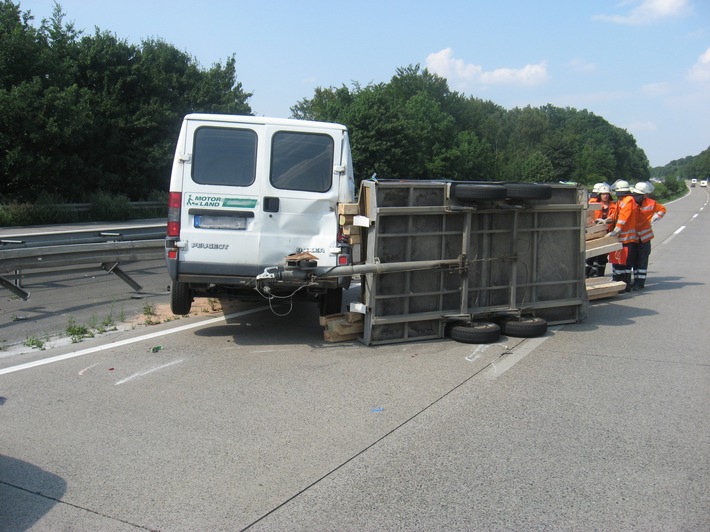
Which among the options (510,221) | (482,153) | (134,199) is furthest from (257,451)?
(482,153)

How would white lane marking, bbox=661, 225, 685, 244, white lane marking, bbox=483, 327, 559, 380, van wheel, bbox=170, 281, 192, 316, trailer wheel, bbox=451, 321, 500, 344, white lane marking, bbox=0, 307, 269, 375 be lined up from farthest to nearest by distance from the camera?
white lane marking, bbox=661, 225, 685, 244
van wheel, bbox=170, 281, 192, 316
trailer wheel, bbox=451, 321, 500, 344
white lane marking, bbox=483, 327, 559, 380
white lane marking, bbox=0, 307, 269, 375

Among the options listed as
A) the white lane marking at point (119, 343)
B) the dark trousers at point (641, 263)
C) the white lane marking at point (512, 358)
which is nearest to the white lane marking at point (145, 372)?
the white lane marking at point (119, 343)

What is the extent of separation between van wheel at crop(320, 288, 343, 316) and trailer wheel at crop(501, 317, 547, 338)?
2.04 metres

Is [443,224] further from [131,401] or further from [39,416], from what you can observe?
[39,416]

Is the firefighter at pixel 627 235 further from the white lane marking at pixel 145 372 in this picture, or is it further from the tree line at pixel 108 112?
the tree line at pixel 108 112

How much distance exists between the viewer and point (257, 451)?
15.3ft

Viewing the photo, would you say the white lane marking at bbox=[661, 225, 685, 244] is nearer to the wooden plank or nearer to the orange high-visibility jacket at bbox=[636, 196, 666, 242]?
the orange high-visibility jacket at bbox=[636, 196, 666, 242]

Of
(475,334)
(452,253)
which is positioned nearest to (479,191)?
(452,253)

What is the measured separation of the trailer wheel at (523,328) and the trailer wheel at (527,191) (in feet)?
4.94

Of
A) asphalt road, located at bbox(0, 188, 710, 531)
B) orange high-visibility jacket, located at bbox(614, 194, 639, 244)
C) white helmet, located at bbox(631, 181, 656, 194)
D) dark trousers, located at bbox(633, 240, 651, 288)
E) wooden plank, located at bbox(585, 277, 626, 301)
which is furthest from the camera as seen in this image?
white helmet, located at bbox(631, 181, 656, 194)

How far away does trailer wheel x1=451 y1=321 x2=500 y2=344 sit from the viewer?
771cm

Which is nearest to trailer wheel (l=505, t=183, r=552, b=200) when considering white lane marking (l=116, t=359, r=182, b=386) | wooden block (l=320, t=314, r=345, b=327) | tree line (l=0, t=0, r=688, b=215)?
wooden block (l=320, t=314, r=345, b=327)

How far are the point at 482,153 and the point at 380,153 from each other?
88.2 feet

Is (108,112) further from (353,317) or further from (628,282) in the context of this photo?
(353,317)
